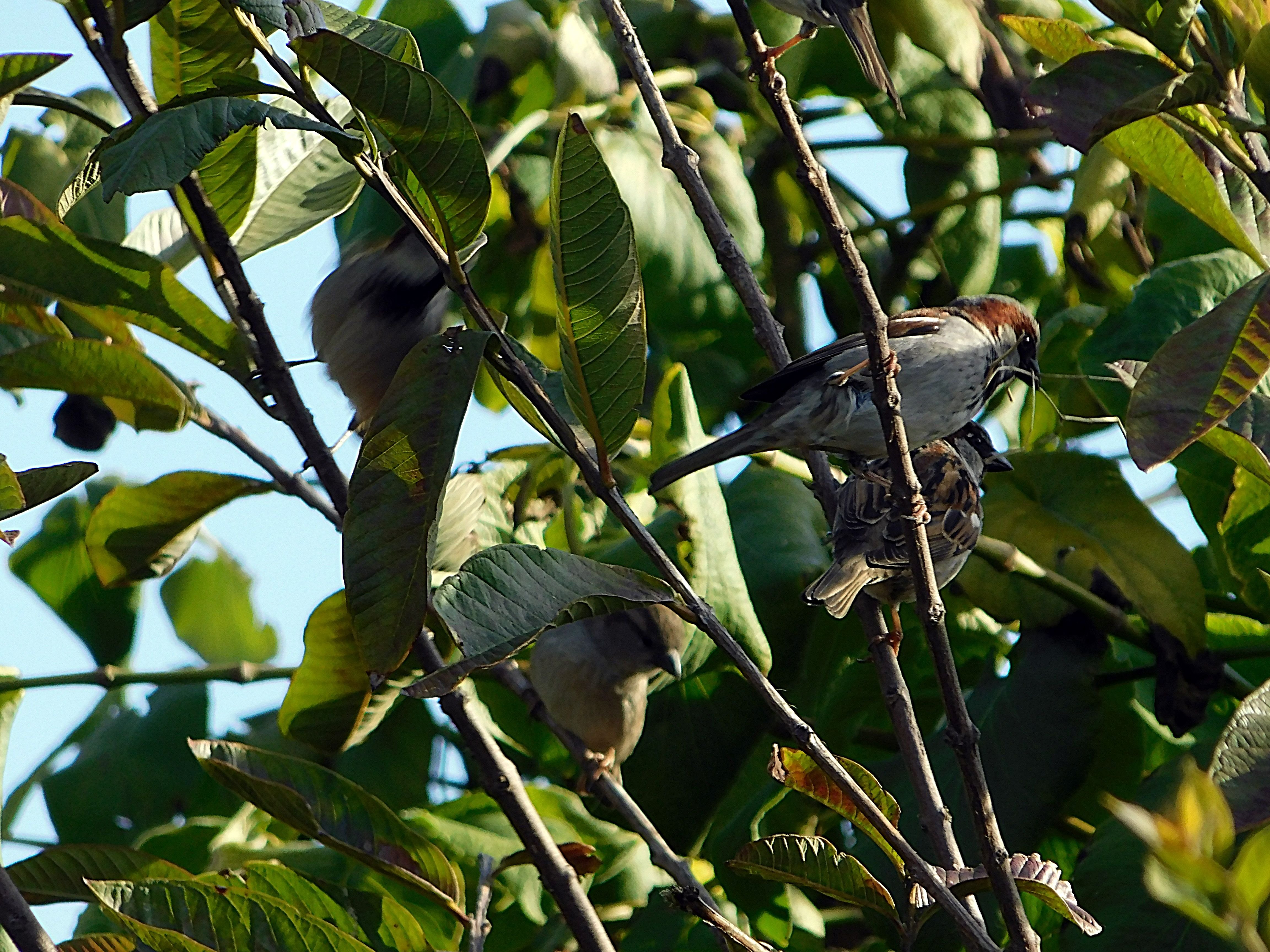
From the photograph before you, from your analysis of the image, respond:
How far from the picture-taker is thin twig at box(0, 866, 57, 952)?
→ 1.23 metres

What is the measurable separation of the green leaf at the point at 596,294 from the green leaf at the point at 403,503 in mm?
Result: 93

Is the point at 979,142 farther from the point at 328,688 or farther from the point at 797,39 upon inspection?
the point at 328,688

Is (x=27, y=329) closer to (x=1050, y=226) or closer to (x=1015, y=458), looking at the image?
(x=1015, y=458)

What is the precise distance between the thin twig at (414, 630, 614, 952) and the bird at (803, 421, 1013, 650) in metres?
0.61

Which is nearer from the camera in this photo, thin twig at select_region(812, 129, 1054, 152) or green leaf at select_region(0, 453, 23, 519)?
green leaf at select_region(0, 453, 23, 519)

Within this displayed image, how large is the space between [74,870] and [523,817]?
2.03ft

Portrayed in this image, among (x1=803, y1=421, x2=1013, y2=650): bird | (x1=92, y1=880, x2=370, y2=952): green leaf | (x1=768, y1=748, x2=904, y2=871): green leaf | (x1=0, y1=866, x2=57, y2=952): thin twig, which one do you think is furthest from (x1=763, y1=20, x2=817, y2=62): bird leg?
(x1=0, y1=866, x2=57, y2=952): thin twig

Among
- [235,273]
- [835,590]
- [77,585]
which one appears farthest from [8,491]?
[77,585]

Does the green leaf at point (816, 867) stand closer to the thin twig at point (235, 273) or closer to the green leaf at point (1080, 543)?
the thin twig at point (235, 273)

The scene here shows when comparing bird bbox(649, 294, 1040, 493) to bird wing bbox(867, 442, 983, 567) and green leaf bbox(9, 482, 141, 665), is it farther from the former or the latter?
green leaf bbox(9, 482, 141, 665)

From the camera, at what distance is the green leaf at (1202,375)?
1184 millimetres

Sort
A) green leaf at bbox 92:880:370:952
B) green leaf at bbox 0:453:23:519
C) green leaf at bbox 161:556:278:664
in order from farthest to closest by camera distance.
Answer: green leaf at bbox 161:556:278:664 < green leaf at bbox 92:880:370:952 < green leaf at bbox 0:453:23:519

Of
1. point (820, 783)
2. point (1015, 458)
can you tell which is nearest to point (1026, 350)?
point (1015, 458)

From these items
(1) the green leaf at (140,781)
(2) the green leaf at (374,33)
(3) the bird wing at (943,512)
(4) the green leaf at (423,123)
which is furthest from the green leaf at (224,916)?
(3) the bird wing at (943,512)
